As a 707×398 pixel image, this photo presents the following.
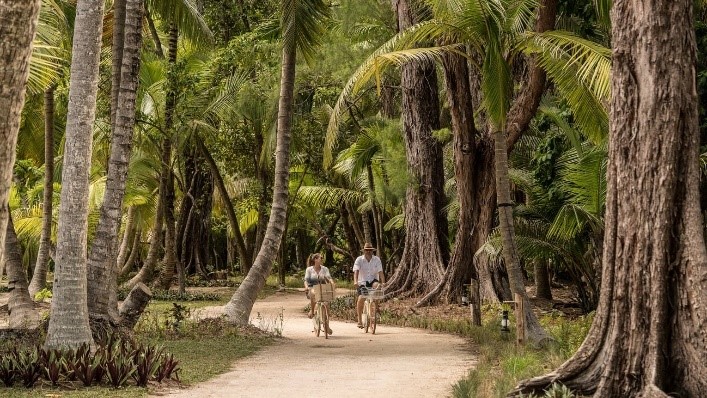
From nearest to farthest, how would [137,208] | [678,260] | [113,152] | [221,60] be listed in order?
[678,260]
[113,152]
[221,60]
[137,208]

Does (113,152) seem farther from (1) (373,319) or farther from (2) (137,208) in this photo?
(2) (137,208)

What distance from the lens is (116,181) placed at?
46.8 feet

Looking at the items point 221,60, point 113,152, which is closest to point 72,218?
point 113,152

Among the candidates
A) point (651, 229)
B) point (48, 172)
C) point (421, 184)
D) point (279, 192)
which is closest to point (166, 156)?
point (48, 172)

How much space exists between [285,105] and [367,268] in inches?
129

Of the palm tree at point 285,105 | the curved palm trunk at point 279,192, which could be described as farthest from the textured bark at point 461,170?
the curved palm trunk at point 279,192

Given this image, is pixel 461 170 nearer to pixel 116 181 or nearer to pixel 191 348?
pixel 191 348

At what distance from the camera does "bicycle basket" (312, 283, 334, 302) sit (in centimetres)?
1722

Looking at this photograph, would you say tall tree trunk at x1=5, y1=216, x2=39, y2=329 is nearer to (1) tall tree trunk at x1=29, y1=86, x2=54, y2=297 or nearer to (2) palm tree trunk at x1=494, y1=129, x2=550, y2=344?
(1) tall tree trunk at x1=29, y1=86, x2=54, y2=297

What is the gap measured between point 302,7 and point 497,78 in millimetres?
4876

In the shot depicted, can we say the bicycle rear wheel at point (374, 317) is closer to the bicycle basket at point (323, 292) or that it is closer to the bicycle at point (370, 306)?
the bicycle at point (370, 306)

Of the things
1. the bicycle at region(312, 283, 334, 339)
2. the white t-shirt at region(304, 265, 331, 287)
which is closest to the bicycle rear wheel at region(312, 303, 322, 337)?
the bicycle at region(312, 283, 334, 339)

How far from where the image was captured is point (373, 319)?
18219mm

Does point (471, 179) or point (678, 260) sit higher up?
point (471, 179)
